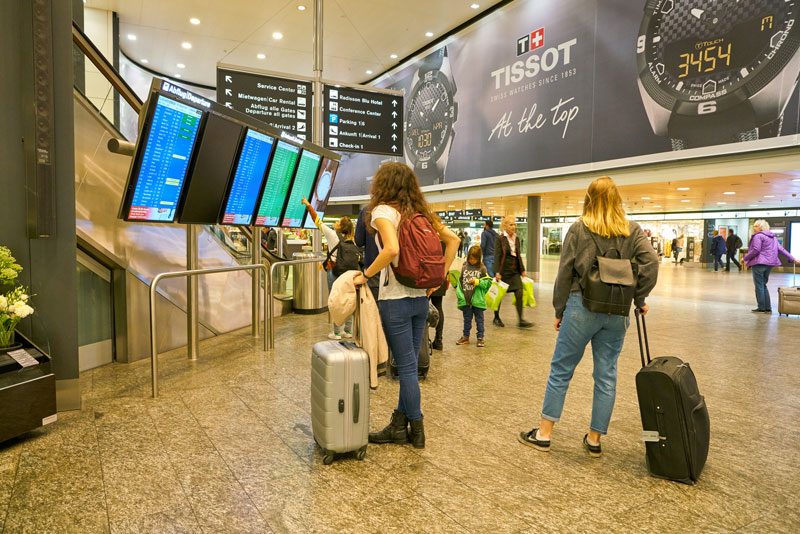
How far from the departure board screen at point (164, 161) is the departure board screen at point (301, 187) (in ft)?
6.16

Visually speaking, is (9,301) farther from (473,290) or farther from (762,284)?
(762,284)

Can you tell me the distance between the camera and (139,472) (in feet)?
8.48

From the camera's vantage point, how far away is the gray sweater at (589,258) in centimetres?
272

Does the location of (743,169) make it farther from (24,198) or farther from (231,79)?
(24,198)

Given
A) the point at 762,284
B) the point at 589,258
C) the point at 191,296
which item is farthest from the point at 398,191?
the point at 762,284

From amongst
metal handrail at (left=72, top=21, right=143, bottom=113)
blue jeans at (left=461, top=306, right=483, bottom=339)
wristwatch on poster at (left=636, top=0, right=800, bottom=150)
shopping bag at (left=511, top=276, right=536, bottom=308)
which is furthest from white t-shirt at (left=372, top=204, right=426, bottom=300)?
wristwatch on poster at (left=636, top=0, right=800, bottom=150)

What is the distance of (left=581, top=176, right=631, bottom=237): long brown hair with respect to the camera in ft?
8.97

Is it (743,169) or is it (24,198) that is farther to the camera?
(743,169)

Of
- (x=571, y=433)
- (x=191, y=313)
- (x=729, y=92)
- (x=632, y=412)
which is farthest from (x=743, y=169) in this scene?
(x=191, y=313)

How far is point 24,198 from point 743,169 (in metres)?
11.0

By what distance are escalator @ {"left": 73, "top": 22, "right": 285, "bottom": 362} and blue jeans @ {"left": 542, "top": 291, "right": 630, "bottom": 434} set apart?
411 cm

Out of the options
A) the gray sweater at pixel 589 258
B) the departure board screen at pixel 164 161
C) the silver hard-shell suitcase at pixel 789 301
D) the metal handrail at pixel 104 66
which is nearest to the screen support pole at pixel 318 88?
the metal handrail at pixel 104 66

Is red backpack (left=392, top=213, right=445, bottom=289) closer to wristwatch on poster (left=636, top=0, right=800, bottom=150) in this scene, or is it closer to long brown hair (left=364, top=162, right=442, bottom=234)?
long brown hair (left=364, top=162, right=442, bottom=234)

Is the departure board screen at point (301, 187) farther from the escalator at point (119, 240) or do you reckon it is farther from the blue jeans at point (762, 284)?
the blue jeans at point (762, 284)
